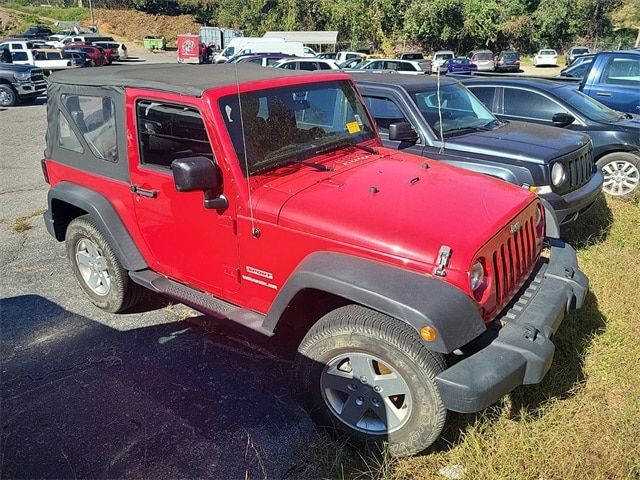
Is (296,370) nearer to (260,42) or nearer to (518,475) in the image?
(518,475)

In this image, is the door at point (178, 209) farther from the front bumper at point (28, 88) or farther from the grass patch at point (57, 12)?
the grass patch at point (57, 12)

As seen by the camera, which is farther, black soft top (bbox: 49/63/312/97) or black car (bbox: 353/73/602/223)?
black car (bbox: 353/73/602/223)

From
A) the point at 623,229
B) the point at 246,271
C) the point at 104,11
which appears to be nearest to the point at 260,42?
the point at 623,229

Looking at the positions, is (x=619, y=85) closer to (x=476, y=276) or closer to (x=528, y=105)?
(x=528, y=105)

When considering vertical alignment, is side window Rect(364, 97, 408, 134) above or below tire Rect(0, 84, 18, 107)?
above

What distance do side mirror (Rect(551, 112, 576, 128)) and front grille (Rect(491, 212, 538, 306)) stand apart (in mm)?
4193

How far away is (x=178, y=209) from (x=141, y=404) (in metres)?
1.25

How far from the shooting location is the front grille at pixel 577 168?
5195 mm

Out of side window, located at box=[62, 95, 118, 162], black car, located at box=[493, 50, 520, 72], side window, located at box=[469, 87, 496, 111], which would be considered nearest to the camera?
side window, located at box=[62, 95, 118, 162]

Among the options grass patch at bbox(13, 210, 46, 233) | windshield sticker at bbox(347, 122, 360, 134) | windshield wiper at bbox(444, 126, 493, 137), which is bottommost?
grass patch at bbox(13, 210, 46, 233)

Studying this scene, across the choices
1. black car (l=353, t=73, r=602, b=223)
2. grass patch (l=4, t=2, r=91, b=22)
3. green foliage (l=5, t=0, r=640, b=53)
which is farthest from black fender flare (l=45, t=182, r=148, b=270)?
grass patch (l=4, t=2, r=91, b=22)

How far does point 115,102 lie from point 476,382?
2943 mm

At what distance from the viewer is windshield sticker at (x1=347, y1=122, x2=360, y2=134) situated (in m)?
3.82

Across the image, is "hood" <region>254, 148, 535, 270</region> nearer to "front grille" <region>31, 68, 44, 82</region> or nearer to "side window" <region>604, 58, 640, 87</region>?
"side window" <region>604, 58, 640, 87</region>
